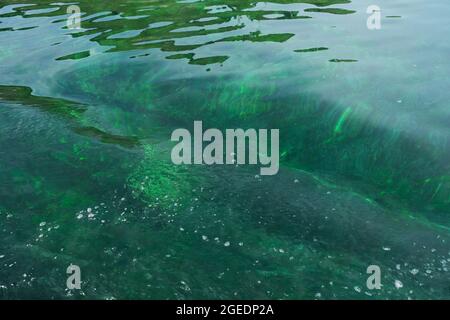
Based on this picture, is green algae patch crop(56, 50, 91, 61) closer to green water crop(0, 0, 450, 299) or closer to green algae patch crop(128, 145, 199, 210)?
green water crop(0, 0, 450, 299)

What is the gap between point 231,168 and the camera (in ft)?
A: 17.0

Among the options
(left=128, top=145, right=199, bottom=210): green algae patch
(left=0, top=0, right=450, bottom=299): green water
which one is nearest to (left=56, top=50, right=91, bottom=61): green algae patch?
(left=0, top=0, right=450, bottom=299): green water

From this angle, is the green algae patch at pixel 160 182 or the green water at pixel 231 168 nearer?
the green water at pixel 231 168

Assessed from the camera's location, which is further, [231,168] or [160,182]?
[231,168]

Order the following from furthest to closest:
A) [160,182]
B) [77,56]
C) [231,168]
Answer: [77,56] → [231,168] → [160,182]

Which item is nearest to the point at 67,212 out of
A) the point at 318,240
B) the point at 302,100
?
the point at 318,240

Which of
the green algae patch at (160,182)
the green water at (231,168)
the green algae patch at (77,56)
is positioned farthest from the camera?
the green algae patch at (77,56)

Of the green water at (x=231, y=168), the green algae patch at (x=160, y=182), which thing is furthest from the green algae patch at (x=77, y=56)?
the green algae patch at (x=160, y=182)

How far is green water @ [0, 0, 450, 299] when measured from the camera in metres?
3.85

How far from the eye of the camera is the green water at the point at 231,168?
12.6 feet

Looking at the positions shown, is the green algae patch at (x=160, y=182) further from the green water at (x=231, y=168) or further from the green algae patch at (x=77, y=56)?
the green algae patch at (x=77, y=56)

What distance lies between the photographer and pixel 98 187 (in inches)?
196

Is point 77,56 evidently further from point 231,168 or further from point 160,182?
point 231,168

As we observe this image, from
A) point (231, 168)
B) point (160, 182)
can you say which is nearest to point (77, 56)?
point (160, 182)
